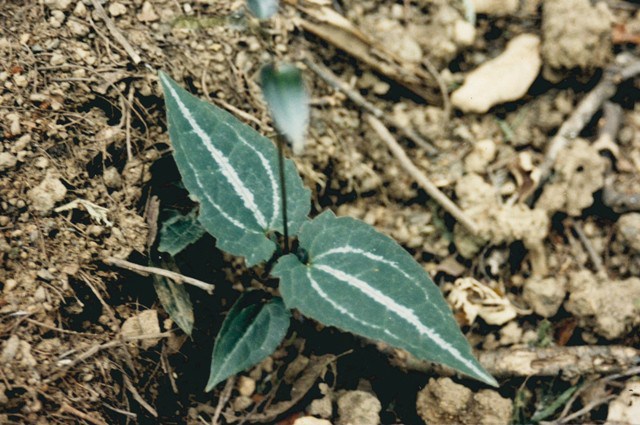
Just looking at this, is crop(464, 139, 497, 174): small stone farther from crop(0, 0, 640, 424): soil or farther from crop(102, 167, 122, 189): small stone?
crop(102, 167, 122, 189): small stone

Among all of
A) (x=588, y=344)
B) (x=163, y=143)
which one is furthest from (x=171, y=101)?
(x=588, y=344)

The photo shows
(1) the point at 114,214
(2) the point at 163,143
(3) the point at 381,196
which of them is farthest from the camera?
(3) the point at 381,196

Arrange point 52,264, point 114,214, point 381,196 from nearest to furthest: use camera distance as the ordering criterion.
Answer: point 52,264 → point 114,214 → point 381,196

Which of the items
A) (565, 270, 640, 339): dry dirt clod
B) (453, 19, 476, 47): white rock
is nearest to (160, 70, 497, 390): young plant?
(565, 270, 640, 339): dry dirt clod

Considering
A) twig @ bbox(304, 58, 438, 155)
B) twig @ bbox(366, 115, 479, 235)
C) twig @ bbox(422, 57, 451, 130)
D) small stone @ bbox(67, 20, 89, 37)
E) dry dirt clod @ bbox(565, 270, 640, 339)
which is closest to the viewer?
small stone @ bbox(67, 20, 89, 37)

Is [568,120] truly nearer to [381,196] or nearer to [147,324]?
[381,196]

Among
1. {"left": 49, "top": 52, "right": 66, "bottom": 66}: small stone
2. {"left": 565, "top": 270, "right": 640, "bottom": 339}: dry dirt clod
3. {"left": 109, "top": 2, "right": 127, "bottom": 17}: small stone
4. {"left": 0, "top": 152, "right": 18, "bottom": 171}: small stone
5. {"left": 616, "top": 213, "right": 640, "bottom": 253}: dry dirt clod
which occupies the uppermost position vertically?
{"left": 109, "top": 2, "right": 127, "bottom": 17}: small stone

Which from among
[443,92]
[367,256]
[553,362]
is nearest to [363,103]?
[443,92]
